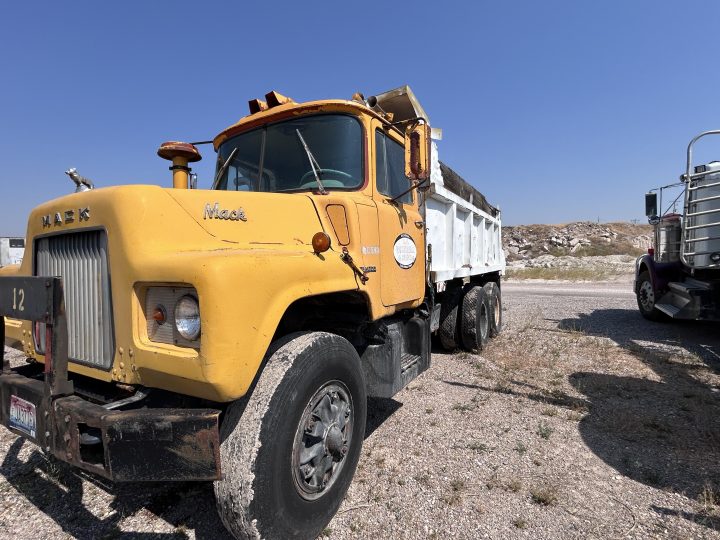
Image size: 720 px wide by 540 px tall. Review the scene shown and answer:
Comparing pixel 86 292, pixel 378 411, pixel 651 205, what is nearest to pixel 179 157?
pixel 86 292

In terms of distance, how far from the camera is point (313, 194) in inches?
123

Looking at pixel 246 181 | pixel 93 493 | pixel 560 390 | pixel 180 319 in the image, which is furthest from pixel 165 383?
pixel 560 390

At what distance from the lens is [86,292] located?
2250 millimetres

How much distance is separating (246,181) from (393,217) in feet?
4.21

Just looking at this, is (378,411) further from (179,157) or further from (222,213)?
(179,157)

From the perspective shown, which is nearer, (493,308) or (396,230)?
(396,230)

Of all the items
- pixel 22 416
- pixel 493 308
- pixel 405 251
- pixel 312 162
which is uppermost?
pixel 312 162

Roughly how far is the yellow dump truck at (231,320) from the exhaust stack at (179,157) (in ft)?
0.04

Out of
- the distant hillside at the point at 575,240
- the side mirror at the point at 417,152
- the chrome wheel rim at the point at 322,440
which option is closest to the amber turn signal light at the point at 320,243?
the chrome wheel rim at the point at 322,440

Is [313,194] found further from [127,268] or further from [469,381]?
[469,381]

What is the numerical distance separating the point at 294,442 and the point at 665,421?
3714 millimetres

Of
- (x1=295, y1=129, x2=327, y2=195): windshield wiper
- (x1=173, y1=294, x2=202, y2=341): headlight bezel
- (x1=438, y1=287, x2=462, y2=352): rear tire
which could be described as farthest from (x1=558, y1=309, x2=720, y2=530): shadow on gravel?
(x1=295, y1=129, x2=327, y2=195): windshield wiper

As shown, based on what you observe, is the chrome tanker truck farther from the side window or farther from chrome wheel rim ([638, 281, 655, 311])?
the side window

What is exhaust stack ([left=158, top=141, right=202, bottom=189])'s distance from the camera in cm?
335
